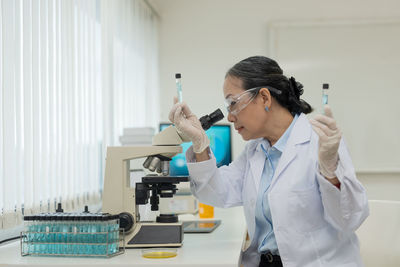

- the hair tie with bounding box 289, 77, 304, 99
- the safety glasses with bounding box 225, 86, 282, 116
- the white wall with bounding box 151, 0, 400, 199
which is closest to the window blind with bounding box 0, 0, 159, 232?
the white wall with bounding box 151, 0, 400, 199

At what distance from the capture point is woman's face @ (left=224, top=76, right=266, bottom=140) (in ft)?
5.69

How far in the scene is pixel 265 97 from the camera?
174 centimetres

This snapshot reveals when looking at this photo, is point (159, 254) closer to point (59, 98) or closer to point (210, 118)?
point (210, 118)

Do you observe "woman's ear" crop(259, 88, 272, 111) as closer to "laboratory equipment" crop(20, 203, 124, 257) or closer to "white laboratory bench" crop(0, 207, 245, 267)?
"white laboratory bench" crop(0, 207, 245, 267)

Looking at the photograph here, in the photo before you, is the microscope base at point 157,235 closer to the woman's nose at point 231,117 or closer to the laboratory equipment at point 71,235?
the laboratory equipment at point 71,235

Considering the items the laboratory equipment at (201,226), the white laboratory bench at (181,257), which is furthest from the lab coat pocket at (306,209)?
the laboratory equipment at (201,226)

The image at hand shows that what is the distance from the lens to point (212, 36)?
4.19m

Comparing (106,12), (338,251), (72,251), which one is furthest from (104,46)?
(338,251)

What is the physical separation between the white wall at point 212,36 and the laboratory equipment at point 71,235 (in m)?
2.78

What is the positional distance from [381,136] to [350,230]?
2671mm

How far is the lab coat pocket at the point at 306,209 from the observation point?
5.13 feet

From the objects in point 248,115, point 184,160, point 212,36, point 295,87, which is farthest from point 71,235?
point 212,36

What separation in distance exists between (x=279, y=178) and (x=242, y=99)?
0.32m

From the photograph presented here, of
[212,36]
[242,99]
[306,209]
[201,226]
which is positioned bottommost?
[201,226]
